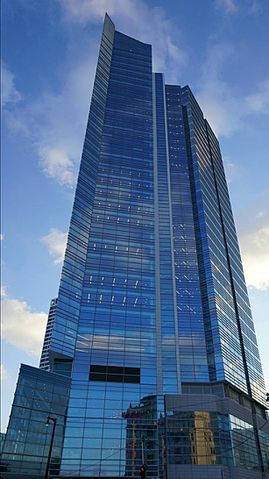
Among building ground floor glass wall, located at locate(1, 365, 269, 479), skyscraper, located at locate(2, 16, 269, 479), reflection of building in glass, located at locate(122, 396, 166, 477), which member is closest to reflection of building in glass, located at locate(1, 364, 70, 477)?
building ground floor glass wall, located at locate(1, 365, 269, 479)

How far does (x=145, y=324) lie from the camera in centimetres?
7450

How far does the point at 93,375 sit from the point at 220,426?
23.0 m

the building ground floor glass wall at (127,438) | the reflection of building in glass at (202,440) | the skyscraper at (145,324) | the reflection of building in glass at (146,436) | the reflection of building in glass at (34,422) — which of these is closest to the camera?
the reflection of building in glass at (34,422)

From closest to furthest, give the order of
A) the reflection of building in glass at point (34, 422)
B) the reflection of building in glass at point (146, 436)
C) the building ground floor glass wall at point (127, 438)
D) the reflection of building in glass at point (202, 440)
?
1. the reflection of building in glass at point (34, 422)
2. the building ground floor glass wall at point (127, 438)
3. the reflection of building in glass at point (146, 436)
4. the reflection of building in glass at point (202, 440)

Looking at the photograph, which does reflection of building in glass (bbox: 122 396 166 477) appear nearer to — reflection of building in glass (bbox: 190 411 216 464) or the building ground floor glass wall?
the building ground floor glass wall

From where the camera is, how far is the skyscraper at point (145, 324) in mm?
58938

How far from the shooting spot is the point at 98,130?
336 ft

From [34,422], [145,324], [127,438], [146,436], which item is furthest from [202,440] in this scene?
A: [34,422]

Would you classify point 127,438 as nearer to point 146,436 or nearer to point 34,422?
point 146,436

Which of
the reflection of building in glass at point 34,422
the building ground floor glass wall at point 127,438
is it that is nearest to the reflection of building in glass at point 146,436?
the building ground floor glass wall at point 127,438

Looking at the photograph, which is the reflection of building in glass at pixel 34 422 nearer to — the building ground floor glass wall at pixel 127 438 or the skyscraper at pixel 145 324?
the building ground floor glass wall at pixel 127 438

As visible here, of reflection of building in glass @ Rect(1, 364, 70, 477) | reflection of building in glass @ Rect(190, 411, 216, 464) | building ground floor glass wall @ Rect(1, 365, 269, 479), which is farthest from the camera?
reflection of building in glass @ Rect(190, 411, 216, 464)

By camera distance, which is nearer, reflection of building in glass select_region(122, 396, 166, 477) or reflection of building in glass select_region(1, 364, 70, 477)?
reflection of building in glass select_region(1, 364, 70, 477)

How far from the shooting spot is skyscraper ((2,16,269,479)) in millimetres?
58938
